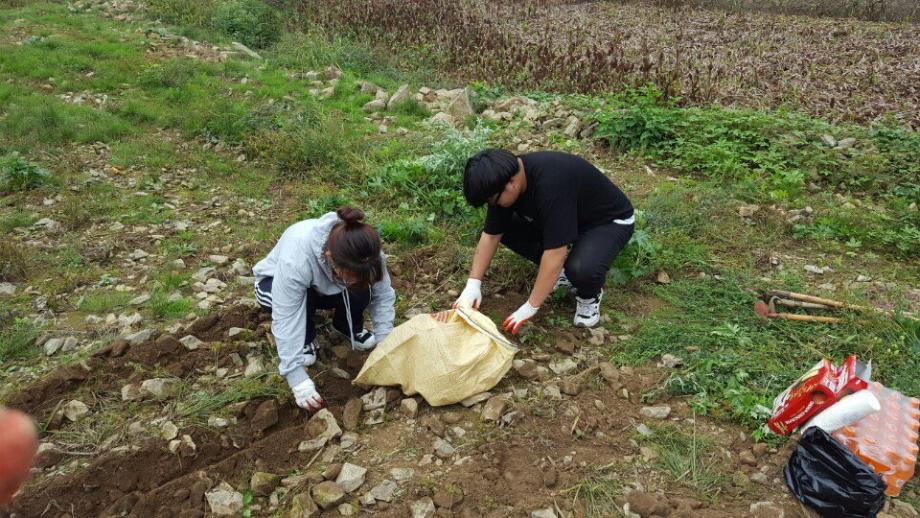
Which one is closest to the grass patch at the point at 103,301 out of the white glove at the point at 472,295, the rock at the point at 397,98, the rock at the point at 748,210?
the white glove at the point at 472,295

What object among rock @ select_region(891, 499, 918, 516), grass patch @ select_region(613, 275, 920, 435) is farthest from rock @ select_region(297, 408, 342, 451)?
rock @ select_region(891, 499, 918, 516)

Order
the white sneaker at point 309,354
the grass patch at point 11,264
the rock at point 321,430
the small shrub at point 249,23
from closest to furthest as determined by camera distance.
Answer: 1. the rock at point 321,430
2. the white sneaker at point 309,354
3. the grass patch at point 11,264
4. the small shrub at point 249,23

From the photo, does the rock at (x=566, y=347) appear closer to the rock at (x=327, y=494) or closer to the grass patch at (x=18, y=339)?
the rock at (x=327, y=494)

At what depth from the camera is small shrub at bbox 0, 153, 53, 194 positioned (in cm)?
473

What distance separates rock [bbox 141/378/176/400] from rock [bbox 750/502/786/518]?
8.57 feet

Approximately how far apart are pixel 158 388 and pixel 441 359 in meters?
1.39

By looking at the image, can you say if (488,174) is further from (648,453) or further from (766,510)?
(766,510)

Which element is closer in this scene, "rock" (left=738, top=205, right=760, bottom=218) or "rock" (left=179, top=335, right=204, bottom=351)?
"rock" (left=179, top=335, right=204, bottom=351)

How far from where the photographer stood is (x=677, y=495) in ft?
7.59

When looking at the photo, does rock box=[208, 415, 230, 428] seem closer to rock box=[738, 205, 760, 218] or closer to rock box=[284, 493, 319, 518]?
rock box=[284, 493, 319, 518]

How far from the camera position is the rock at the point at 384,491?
230 cm

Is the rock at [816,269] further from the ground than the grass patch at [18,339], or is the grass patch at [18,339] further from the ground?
the rock at [816,269]

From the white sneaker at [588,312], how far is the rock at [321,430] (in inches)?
57.3

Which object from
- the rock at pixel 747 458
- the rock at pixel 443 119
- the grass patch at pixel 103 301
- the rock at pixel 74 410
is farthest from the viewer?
the rock at pixel 443 119
